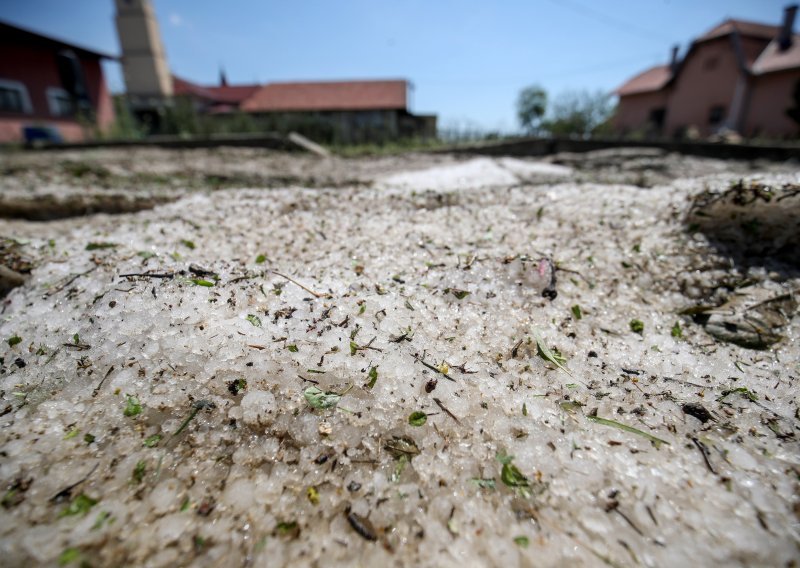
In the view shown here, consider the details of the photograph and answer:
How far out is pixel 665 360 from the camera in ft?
4.33

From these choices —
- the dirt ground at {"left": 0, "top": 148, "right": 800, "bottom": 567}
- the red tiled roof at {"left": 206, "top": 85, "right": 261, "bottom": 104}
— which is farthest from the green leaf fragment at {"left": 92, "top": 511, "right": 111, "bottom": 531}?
the red tiled roof at {"left": 206, "top": 85, "right": 261, "bottom": 104}

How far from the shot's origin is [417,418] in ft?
3.53

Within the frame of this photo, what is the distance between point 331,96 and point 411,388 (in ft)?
70.2

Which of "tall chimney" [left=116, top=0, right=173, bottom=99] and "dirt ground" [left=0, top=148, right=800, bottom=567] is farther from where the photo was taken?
"tall chimney" [left=116, top=0, right=173, bottom=99]

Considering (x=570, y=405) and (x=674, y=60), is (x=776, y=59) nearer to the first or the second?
(x=674, y=60)

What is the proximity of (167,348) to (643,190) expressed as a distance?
110 inches

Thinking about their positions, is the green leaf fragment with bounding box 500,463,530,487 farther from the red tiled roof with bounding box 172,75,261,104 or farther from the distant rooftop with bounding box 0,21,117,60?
the red tiled roof with bounding box 172,75,261,104

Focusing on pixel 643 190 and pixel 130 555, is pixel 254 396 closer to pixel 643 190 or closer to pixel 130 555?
pixel 130 555

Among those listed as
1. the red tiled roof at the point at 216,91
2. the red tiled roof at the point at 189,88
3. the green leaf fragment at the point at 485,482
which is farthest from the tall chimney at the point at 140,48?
the green leaf fragment at the point at 485,482

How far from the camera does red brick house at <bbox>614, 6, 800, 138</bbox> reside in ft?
46.1

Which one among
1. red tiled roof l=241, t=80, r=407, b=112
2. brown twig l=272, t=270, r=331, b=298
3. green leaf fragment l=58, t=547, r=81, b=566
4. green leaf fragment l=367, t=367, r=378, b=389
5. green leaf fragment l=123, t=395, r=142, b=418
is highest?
red tiled roof l=241, t=80, r=407, b=112

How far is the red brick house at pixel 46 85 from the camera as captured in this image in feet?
37.8

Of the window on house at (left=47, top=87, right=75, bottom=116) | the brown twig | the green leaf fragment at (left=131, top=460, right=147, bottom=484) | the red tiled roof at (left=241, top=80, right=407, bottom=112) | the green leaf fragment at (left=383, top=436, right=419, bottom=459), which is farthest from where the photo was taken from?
the red tiled roof at (left=241, top=80, right=407, bottom=112)

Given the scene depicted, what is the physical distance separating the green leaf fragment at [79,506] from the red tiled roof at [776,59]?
2085 cm
